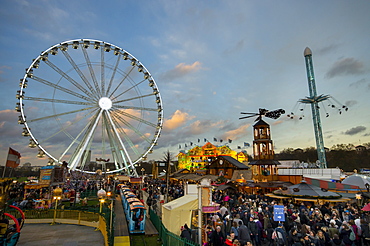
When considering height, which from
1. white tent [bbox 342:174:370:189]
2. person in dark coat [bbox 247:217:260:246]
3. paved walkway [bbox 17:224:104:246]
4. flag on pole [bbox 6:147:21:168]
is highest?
flag on pole [bbox 6:147:21:168]

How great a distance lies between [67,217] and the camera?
48.3 ft

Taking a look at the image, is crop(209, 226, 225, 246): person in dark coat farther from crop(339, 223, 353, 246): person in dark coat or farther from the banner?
crop(339, 223, 353, 246): person in dark coat

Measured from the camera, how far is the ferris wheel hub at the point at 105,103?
26.5m

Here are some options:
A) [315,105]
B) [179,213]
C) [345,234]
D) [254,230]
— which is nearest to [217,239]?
[179,213]

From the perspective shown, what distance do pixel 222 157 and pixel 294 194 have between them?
74.6 feet

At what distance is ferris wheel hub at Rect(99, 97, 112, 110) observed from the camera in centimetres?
2652

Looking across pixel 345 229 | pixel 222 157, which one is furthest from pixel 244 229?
pixel 222 157

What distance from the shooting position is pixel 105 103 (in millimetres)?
26812

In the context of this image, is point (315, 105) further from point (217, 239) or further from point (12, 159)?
point (12, 159)

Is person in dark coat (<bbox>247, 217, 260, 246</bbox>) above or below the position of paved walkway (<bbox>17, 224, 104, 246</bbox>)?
above

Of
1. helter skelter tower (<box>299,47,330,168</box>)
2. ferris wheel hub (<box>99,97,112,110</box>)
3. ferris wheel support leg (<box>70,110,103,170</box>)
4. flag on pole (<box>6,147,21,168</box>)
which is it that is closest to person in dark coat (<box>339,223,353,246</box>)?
flag on pole (<box>6,147,21,168</box>)

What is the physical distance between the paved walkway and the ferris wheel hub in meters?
14.8

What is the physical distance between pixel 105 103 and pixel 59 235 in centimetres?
1722

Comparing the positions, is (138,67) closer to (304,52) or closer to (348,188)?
(348,188)
